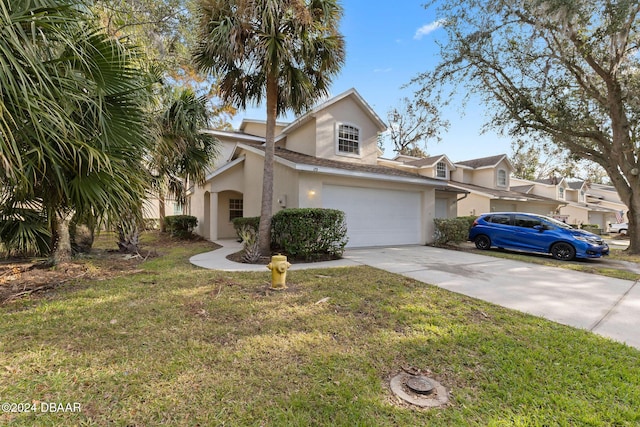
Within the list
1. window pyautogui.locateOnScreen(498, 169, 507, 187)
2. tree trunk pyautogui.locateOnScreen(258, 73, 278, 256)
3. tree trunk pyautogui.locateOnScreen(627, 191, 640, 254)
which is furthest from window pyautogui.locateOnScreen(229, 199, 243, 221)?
window pyautogui.locateOnScreen(498, 169, 507, 187)

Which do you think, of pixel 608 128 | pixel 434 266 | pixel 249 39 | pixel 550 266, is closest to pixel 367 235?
pixel 434 266

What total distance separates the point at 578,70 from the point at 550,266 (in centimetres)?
889

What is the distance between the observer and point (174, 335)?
352cm

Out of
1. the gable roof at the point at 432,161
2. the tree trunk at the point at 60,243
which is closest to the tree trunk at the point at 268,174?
the tree trunk at the point at 60,243

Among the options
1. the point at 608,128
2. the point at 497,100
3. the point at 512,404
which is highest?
the point at 497,100

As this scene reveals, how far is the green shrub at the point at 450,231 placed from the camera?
12641 millimetres

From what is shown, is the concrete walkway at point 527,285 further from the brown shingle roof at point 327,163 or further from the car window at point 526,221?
the brown shingle roof at point 327,163

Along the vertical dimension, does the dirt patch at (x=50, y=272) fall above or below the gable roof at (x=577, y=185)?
below

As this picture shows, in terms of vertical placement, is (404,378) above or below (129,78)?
below

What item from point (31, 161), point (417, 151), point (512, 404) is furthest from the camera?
point (417, 151)

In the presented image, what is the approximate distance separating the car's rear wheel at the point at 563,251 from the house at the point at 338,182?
4409 millimetres

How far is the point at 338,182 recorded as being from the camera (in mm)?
10711

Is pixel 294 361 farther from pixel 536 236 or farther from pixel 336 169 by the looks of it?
pixel 536 236

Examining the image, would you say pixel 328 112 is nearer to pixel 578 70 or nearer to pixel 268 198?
pixel 268 198
